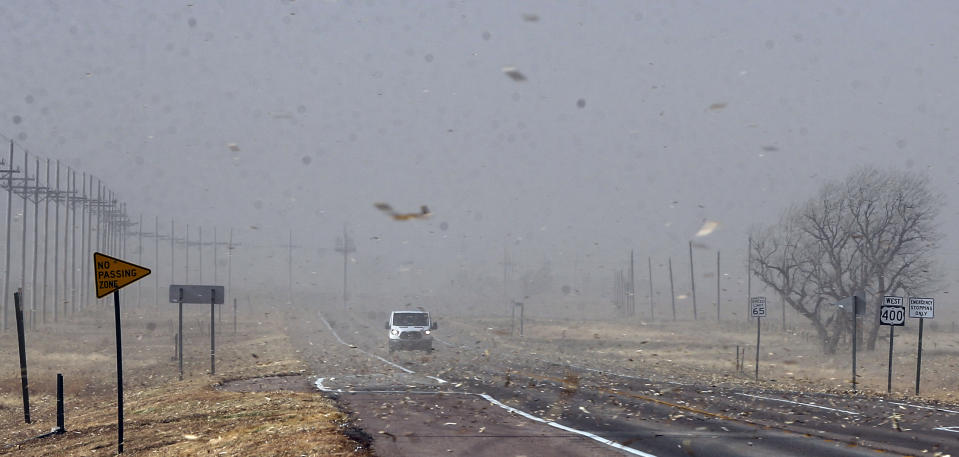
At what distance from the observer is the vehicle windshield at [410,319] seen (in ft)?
133

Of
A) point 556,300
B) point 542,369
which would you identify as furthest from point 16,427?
point 556,300

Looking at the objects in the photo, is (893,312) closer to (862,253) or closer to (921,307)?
(921,307)

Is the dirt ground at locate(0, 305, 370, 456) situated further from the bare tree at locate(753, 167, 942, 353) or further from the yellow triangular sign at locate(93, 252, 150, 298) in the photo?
the bare tree at locate(753, 167, 942, 353)

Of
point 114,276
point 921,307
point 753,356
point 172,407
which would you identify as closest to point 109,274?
point 114,276

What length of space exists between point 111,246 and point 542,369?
8473 cm

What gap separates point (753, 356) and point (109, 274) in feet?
140

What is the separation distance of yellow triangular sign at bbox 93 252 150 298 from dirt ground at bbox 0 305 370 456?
264cm

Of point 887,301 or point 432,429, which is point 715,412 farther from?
point 887,301

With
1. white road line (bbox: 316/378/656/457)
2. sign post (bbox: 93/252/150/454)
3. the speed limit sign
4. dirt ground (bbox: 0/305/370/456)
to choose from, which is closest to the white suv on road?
dirt ground (bbox: 0/305/370/456)

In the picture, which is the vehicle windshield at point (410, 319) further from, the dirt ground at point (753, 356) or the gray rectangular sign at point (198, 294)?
the gray rectangular sign at point (198, 294)

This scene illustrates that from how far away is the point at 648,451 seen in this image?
11.4 metres

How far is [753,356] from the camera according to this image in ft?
159

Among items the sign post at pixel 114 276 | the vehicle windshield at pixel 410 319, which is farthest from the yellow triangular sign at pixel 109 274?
the vehicle windshield at pixel 410 319

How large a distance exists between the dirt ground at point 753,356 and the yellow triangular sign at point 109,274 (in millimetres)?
18640
